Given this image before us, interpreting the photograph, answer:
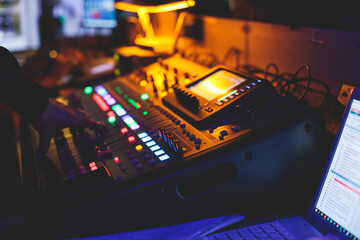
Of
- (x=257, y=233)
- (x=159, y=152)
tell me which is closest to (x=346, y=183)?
(x=257, y=233)

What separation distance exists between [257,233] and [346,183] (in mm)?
242

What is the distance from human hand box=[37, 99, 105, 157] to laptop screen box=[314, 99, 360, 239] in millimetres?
695

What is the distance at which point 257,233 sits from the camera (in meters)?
0.81

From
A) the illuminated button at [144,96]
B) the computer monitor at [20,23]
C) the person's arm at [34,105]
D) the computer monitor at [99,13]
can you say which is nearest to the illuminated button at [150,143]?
the person's arm at [34,105]

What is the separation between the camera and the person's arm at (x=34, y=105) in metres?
1.00

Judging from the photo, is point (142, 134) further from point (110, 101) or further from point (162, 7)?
point (162, 7)

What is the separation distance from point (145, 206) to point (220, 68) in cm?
62

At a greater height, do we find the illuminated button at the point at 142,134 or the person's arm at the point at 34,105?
the person's arm at the point at 34,105

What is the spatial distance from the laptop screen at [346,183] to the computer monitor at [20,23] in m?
4.86

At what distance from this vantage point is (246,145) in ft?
2.69

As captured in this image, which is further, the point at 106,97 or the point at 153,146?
the point at 106,97

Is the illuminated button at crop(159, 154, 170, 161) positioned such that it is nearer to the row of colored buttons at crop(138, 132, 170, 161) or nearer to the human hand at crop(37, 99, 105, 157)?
the row of colored buttons at crop(138, 132, 170, 161)

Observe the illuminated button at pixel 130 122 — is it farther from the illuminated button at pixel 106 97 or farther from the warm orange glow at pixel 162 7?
the warm orange glow at pixel 162 7

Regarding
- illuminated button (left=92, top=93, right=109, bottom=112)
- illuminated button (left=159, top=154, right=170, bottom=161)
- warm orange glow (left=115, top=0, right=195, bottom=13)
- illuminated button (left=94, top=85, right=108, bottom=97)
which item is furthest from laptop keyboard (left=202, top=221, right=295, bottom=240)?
warm orange glow (left=115, top=0, right=195, bottom=13)
